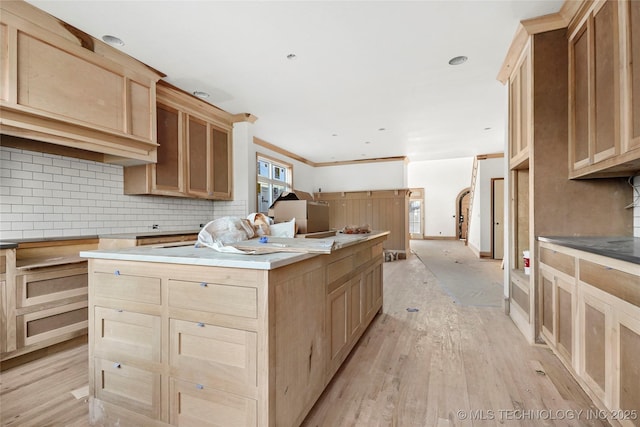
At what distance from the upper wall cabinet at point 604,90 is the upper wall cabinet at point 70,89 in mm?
3809

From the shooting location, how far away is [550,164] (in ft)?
7.52

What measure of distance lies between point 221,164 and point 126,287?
10.5 feet

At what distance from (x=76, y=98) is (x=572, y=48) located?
13.3 ft

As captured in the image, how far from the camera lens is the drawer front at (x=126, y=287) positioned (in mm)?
1360

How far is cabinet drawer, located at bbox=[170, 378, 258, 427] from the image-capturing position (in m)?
1.19

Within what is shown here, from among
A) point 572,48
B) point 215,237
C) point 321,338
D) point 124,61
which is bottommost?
point 321,338

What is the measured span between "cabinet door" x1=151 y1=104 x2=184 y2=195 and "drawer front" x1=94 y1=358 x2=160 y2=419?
7.61ft

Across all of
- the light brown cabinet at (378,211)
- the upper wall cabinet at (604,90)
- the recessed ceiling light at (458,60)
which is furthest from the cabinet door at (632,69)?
the light brown cabinet at (378,211)

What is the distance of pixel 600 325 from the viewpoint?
58.3 inches

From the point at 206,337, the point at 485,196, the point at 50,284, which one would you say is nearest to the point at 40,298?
the point at 50,284

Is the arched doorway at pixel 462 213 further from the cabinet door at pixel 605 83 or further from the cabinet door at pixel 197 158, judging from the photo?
the cabinet door at pixel 197 158

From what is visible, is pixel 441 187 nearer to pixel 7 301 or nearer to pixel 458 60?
pixel 458 60

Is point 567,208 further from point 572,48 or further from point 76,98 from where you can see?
point 76,98

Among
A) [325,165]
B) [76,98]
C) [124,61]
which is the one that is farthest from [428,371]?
[325,165]
